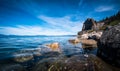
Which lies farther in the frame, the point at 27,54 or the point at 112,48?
the point at 27,54

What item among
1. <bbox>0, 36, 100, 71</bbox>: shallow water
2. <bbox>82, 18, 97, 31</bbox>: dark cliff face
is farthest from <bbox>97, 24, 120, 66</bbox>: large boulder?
<bbox>82, 18, 97, 31</bbox>: dark cliff face

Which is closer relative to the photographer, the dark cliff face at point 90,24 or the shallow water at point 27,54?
the shallow water at point 27,54

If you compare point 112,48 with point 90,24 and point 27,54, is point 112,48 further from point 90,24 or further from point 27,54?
point 90,24

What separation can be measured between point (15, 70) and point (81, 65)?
4.50 m

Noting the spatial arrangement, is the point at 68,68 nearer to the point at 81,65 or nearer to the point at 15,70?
the point at 81,65

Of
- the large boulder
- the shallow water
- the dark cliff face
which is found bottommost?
the shallow water

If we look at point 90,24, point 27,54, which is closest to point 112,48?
point 27,54

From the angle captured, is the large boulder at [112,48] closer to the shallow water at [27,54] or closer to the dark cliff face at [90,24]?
the shallow water at [27,54]

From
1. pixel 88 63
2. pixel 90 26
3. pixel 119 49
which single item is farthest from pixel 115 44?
pixel 90 26

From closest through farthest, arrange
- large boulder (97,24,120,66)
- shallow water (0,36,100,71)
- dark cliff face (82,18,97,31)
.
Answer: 1. large boulder (97,24,120,66)
2. shallow water (0,36,100,71)
3. dark cliff face (82,18,97,31)

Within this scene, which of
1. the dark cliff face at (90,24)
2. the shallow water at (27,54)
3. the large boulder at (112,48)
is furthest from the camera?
the dark cliff face at (90,24)

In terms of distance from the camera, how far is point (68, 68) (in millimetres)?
5422

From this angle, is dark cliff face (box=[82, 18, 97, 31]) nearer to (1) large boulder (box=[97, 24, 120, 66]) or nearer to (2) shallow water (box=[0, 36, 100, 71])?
(2) shallow water (box=[0, 36, 100, 71])

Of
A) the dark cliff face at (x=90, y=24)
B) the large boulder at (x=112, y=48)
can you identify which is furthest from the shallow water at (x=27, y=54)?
the dark cliff face at (x=90, y=24)
